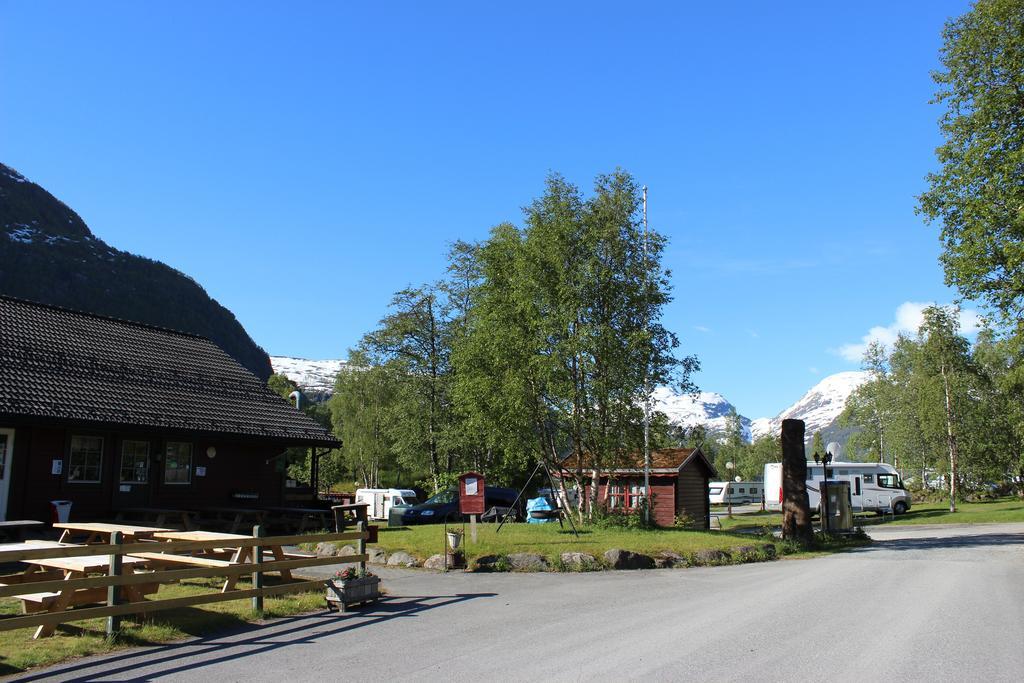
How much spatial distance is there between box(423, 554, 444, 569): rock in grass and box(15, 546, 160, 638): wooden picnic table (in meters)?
6.46

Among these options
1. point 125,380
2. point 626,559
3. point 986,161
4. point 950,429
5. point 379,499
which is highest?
point 986,161

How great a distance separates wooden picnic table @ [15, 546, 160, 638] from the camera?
347 inches

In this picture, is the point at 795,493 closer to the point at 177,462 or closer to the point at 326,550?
the point at 326,550

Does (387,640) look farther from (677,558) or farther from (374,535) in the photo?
(677,558)

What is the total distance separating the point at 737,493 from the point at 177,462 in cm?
5246

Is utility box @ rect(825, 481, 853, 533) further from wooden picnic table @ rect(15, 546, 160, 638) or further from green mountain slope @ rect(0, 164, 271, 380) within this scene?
green mountain slope @ rect(0, 164, 271, 380)

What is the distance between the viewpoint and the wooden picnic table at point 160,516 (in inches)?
715

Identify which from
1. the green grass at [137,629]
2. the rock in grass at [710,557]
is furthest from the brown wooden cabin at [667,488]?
the green grass at [137,629]

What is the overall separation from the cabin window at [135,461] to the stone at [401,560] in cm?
839

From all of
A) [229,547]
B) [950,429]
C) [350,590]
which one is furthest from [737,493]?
[229,547]

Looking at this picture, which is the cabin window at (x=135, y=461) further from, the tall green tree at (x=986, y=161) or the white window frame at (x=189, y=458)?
the tall green tree at (x=986, y=161)

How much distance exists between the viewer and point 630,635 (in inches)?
357

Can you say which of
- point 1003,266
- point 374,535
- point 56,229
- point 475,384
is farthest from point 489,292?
point 56,229

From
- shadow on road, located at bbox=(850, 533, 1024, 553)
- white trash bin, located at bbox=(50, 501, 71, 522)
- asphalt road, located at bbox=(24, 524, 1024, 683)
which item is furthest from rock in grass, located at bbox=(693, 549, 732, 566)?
white trash bin, located at bbox=(50, 501, 71, 522)
